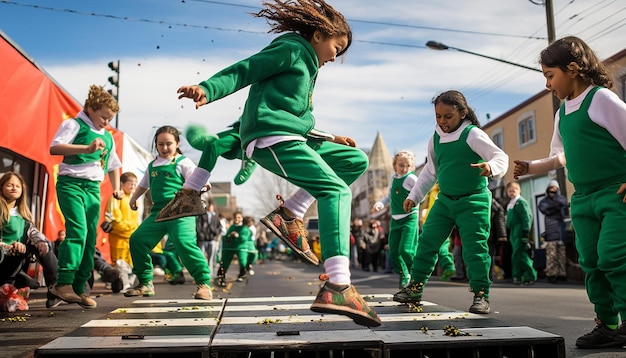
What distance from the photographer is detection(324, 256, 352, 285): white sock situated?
321cm

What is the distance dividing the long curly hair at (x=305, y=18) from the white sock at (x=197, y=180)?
1.30 meters

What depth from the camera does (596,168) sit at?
3807mm

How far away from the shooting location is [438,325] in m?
3.26

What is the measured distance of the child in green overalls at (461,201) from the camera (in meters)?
5.21

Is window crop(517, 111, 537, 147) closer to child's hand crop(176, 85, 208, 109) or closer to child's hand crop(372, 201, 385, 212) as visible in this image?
child's hand crop(372, 201, 385, 212)

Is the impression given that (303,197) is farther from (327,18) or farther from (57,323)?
(57,323)

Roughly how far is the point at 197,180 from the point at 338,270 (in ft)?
5.82

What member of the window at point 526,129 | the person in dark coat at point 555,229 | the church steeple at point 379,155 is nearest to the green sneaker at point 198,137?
the person in dark coat at point 555,229

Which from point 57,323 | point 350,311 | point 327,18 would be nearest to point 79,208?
point 57,323

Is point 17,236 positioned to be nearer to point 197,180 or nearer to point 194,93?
point 197,180

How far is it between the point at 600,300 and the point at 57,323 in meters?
3.85

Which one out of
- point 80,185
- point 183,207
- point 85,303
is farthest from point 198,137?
point 85,303

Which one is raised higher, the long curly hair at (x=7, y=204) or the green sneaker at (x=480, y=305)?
the long curly hair at (x=7, y=204)

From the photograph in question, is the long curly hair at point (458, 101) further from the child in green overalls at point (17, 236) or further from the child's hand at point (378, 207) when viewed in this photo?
the child in green overalls at point (17, 236)
